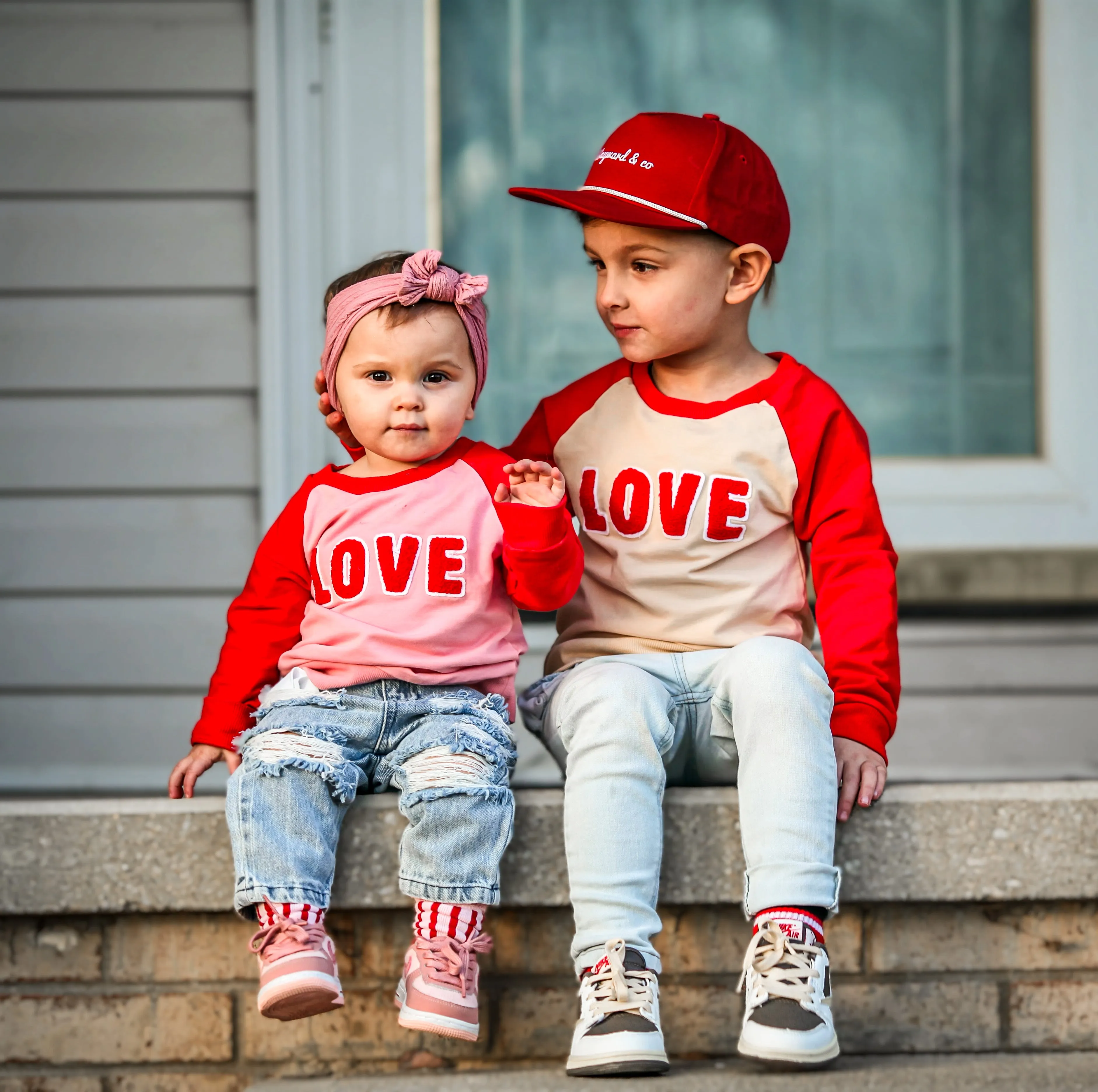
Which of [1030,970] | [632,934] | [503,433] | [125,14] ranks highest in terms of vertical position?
[125,14]

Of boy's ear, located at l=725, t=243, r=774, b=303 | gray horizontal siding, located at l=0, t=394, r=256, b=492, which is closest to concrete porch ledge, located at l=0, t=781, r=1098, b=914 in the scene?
boy's ear, located at l=725, t=243, r=774, b=303

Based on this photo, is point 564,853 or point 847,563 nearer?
point 564,853

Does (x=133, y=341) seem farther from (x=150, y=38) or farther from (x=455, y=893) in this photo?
(x=455, y=893)

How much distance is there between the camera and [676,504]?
69.5 inches

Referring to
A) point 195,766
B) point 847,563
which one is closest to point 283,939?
point 195,766

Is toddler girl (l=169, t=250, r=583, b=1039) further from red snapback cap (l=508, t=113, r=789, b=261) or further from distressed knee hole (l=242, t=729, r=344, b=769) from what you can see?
red snapback cap (l=508, t=113, r=789, b=261)

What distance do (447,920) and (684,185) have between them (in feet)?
3.29

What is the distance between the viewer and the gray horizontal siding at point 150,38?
2.72 metres

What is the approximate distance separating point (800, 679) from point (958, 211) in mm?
1689

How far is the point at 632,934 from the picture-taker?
147 cm

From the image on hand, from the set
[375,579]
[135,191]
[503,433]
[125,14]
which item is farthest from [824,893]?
[125,14]

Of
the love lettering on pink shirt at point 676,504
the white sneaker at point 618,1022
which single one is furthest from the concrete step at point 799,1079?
the love lettering on pink shirt at point 676,504

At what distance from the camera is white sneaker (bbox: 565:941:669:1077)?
4.66 ft

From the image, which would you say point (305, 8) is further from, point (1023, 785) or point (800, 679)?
point (1023, 785)
